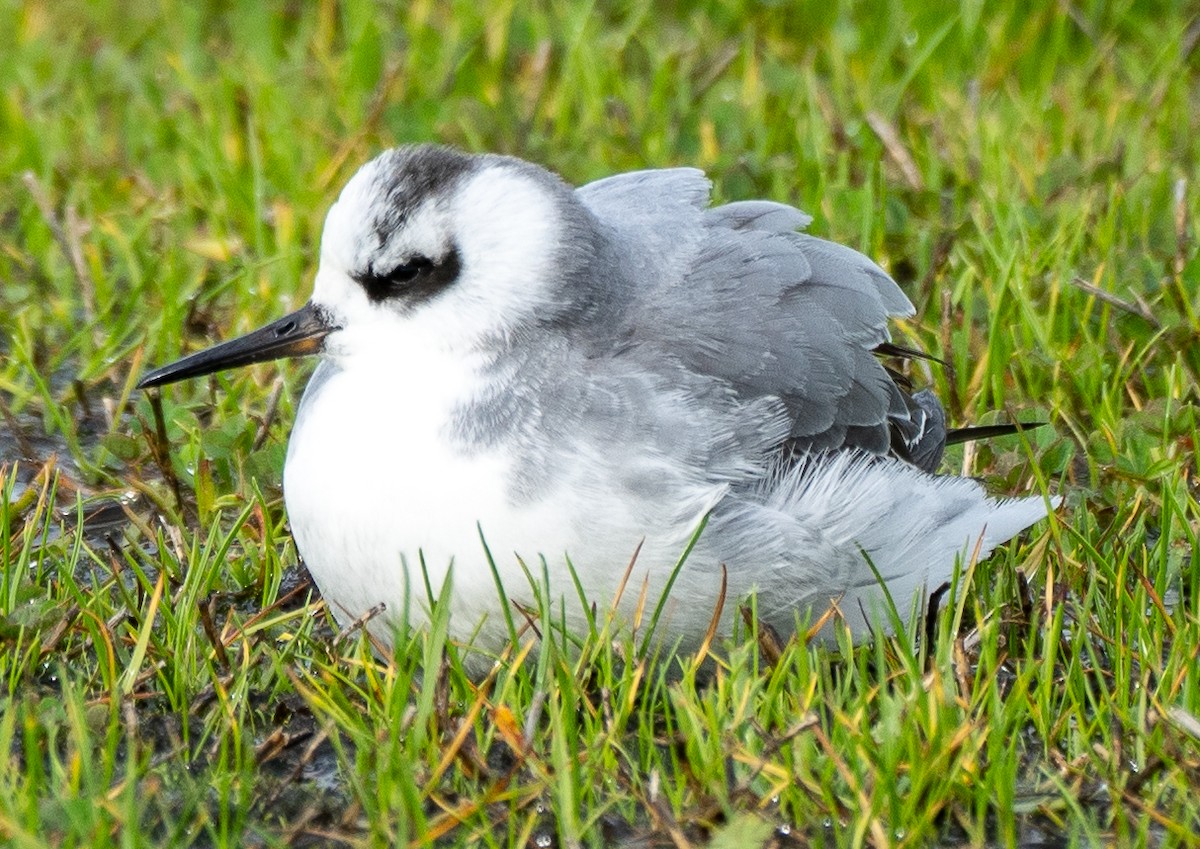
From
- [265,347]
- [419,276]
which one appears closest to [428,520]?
[419,276]

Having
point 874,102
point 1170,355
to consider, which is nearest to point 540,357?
point 1170,355

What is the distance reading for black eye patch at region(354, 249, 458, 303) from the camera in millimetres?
3656

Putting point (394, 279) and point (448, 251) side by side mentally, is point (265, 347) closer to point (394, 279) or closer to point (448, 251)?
point (394, 279)

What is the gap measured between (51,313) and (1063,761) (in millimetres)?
3259

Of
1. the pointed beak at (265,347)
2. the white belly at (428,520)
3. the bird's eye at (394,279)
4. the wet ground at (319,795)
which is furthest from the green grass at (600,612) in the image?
the bird's eye at (394,279)

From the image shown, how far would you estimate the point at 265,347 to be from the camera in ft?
12.6

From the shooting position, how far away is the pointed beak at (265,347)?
3.78 meters

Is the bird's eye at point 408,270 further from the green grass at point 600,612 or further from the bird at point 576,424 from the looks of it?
the green grass at point 600,612

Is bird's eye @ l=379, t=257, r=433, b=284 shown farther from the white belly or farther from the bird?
the white belly

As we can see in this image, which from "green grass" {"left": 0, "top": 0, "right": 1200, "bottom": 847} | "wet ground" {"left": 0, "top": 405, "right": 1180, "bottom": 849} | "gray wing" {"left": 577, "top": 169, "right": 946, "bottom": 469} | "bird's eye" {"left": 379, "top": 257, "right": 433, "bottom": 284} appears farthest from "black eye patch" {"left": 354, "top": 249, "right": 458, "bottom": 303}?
"wet ground" {"left": 0, "top": 405, "right": 1180, "bottom": 849}

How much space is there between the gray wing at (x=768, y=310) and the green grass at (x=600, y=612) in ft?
1.28

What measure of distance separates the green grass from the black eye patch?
640mm

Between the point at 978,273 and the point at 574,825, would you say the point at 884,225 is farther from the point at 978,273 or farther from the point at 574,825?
the point at 574,825

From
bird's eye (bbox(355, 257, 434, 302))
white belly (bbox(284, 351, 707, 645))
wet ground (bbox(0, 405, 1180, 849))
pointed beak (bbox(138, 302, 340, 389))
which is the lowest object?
wet ground (bbox(0, 405, 1180, 849))
